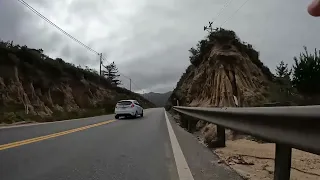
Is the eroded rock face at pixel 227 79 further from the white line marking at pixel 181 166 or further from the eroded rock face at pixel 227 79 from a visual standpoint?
the white line marking at pixel 181 166

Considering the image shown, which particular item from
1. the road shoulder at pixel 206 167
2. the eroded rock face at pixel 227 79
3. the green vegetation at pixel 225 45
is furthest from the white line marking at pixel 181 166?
the green vegetation at pixel 225 45

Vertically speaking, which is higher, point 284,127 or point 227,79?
point 227,79

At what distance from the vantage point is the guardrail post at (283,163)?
3668 millimetres

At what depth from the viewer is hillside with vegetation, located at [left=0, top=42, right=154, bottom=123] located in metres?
34.6

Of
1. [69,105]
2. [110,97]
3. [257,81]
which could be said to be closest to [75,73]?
[69,105]

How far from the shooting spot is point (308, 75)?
2402cm

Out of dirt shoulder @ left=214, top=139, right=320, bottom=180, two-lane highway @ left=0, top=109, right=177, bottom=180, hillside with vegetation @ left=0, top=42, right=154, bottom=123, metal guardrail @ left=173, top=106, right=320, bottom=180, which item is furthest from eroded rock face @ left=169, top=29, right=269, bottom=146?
metal guardrail @ left=173, top=106, right=320, bottom=180

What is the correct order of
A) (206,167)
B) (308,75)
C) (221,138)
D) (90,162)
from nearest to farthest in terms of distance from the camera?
(206,167), (90,162), (221,138), (308,75)

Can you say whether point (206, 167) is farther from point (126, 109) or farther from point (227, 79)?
point (227, 79)

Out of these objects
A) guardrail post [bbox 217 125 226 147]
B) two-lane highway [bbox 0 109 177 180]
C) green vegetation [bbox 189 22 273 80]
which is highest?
green vegetation [bbox 189 22 273 80]

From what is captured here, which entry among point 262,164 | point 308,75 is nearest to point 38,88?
point 308,75

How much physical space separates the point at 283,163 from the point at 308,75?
2247cm

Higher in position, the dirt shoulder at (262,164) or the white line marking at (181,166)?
the dirt shoulder at (262,164)

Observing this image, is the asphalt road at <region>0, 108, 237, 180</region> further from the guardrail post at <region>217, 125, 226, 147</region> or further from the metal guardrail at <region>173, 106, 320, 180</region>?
the metal guardrail at <region>173, 106, 320, 180</region>
